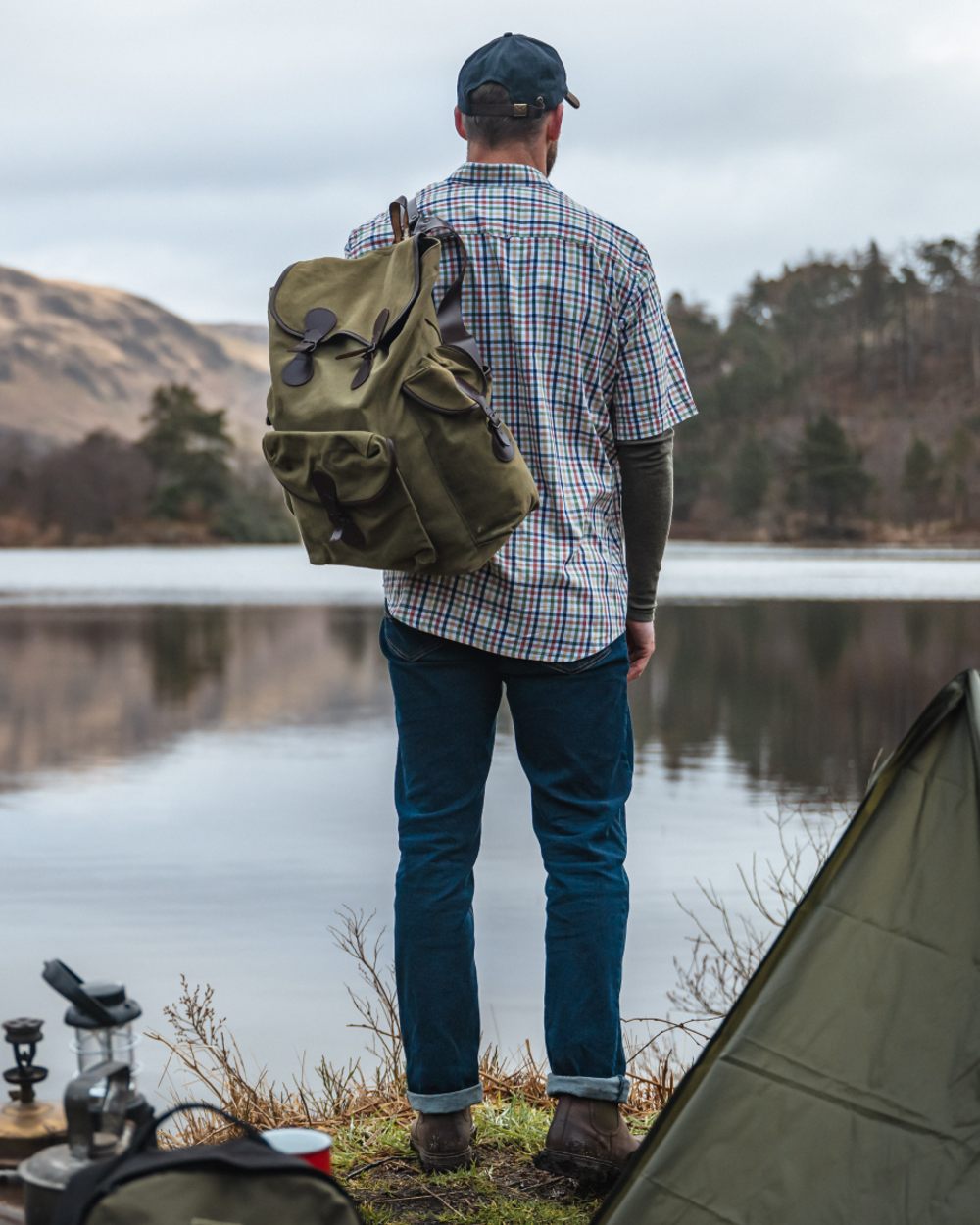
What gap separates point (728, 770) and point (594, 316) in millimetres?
10682

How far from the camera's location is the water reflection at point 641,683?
47.1 feet

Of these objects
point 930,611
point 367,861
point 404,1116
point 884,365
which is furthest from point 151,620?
point 884,365

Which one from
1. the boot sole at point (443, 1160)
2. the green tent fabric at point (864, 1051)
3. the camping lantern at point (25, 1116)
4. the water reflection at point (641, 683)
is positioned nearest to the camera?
the camping lantern at point (25, 1116)

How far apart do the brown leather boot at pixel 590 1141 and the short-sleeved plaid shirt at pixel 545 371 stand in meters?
0.66

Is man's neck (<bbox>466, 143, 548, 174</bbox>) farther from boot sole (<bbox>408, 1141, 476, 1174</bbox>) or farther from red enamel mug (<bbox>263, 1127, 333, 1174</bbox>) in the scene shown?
boot sole (<bbox>408, 1141, 476, 1174</bbox>)

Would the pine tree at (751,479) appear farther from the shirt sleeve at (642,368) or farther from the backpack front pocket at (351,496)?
the backpack front pocket at (351,496)

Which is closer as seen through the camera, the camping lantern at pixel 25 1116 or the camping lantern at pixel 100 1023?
the camping lantern at pixel 100 1023

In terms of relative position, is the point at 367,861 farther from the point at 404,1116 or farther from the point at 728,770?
the point at 404,1116

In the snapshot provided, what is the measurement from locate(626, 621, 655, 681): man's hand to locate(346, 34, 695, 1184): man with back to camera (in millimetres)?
122

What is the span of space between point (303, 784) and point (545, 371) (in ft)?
33.9

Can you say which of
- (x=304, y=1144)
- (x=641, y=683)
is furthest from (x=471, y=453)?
(x=641, y=683)

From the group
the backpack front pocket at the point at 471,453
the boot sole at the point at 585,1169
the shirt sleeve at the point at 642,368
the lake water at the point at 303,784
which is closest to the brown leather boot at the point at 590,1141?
the boot sole at the point at 585,1169

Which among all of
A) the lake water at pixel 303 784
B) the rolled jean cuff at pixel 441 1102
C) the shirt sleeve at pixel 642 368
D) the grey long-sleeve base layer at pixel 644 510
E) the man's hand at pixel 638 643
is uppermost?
the shirt sleeve at pixel 642 368

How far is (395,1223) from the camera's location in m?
2.24
